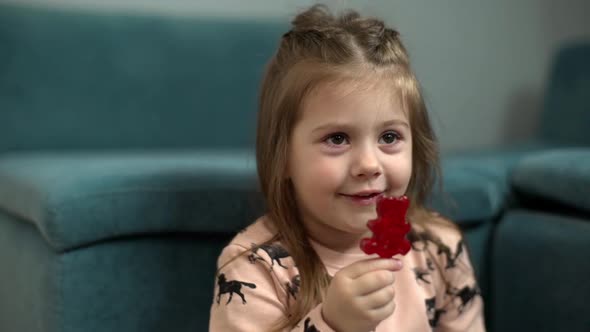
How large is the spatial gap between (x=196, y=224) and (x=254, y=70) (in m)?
0.92

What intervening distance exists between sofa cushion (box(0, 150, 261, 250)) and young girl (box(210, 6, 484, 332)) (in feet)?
0.51

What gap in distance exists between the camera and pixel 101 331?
3.93 feet

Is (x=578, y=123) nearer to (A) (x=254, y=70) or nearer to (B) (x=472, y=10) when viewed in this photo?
(B) (x=472, y=10)

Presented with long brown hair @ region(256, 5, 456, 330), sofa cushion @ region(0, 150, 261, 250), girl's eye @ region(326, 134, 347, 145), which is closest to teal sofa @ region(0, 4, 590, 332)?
sofa cushion @ region(0, 150, 261, 250)

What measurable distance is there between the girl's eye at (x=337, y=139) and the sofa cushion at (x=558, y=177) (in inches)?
24.4

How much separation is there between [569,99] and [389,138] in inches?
59.2

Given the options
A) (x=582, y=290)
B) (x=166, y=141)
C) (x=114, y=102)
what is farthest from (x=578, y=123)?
(x=114, y=102)

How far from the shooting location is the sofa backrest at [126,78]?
5.98 ft

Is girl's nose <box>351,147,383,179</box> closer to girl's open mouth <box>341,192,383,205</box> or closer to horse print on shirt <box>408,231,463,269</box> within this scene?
girl's open mouth <box>341,192,383,205</box>

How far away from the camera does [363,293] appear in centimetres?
90

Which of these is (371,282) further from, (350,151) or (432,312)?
(432,312)

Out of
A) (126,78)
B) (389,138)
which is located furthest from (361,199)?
(126,78)

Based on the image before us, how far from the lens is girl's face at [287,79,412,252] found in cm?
100

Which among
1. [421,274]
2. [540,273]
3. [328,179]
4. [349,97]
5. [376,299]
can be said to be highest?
[349,97]
